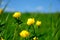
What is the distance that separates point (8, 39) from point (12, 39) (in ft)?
0.14

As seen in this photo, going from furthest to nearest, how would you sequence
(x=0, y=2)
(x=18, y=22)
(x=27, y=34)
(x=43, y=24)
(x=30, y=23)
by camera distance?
(x=43, y=24) → (x=30, y=23) → (x=0, y=2) → (x=27, y=34) → (x=18, y=22)

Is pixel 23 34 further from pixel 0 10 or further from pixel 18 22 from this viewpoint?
pixel 0 10

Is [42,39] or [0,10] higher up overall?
[0,10]

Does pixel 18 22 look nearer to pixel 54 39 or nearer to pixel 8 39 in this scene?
pixel 8 39

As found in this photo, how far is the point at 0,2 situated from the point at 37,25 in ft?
2.29

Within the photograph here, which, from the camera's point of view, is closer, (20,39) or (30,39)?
(30,39)

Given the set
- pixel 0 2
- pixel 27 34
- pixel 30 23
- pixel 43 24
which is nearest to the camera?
pixel 27 34

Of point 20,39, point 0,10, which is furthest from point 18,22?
point 20,39

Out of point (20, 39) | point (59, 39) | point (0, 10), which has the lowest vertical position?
point (59, 39)

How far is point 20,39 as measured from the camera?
6.98 feet

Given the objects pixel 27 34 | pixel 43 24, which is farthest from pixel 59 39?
pixel 43 24

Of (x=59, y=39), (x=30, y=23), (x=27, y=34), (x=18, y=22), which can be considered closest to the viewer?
(x=18, y=22)

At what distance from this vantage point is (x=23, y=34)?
5.84 ft

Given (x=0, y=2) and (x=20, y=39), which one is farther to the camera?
(x=20, y=39)
